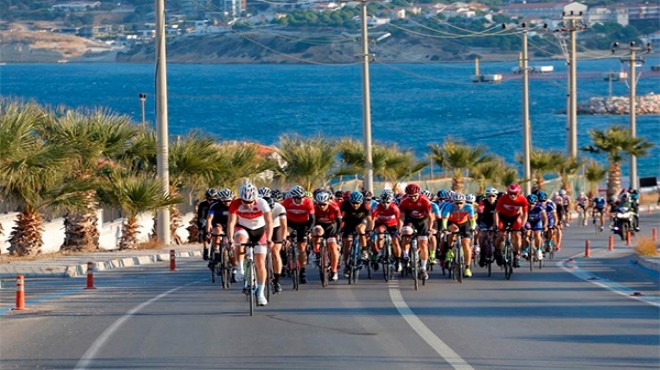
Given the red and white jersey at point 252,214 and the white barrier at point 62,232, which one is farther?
the white barrier at point 62,232

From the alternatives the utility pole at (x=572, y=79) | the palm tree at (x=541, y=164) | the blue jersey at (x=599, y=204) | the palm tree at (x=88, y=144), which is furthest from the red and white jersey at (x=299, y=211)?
the utility pole at (x=572, y=79)

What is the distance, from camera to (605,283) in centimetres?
2464

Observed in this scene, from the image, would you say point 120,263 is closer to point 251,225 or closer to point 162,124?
point 162,124

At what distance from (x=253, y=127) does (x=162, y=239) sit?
111 metres

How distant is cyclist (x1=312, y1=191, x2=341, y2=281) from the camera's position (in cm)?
2402

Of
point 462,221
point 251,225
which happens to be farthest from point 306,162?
point 251,225

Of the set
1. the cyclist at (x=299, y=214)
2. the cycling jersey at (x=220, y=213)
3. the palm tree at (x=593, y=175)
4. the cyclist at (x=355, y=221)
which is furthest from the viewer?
the palm tree at (x=593, y=175)

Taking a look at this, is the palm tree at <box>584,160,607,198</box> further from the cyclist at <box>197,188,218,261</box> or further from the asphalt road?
the cyclist at <box>197,188,218,261</box>

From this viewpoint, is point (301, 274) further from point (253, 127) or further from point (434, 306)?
point (253, 127)

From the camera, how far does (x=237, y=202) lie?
20047 mm

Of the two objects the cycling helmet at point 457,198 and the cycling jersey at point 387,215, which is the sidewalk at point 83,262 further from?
the cycling helmet at point 457,198

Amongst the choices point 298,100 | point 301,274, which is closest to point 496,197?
point 301,274

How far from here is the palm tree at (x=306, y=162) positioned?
43.7 meters

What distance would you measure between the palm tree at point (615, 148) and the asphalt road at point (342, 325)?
43330 mm
